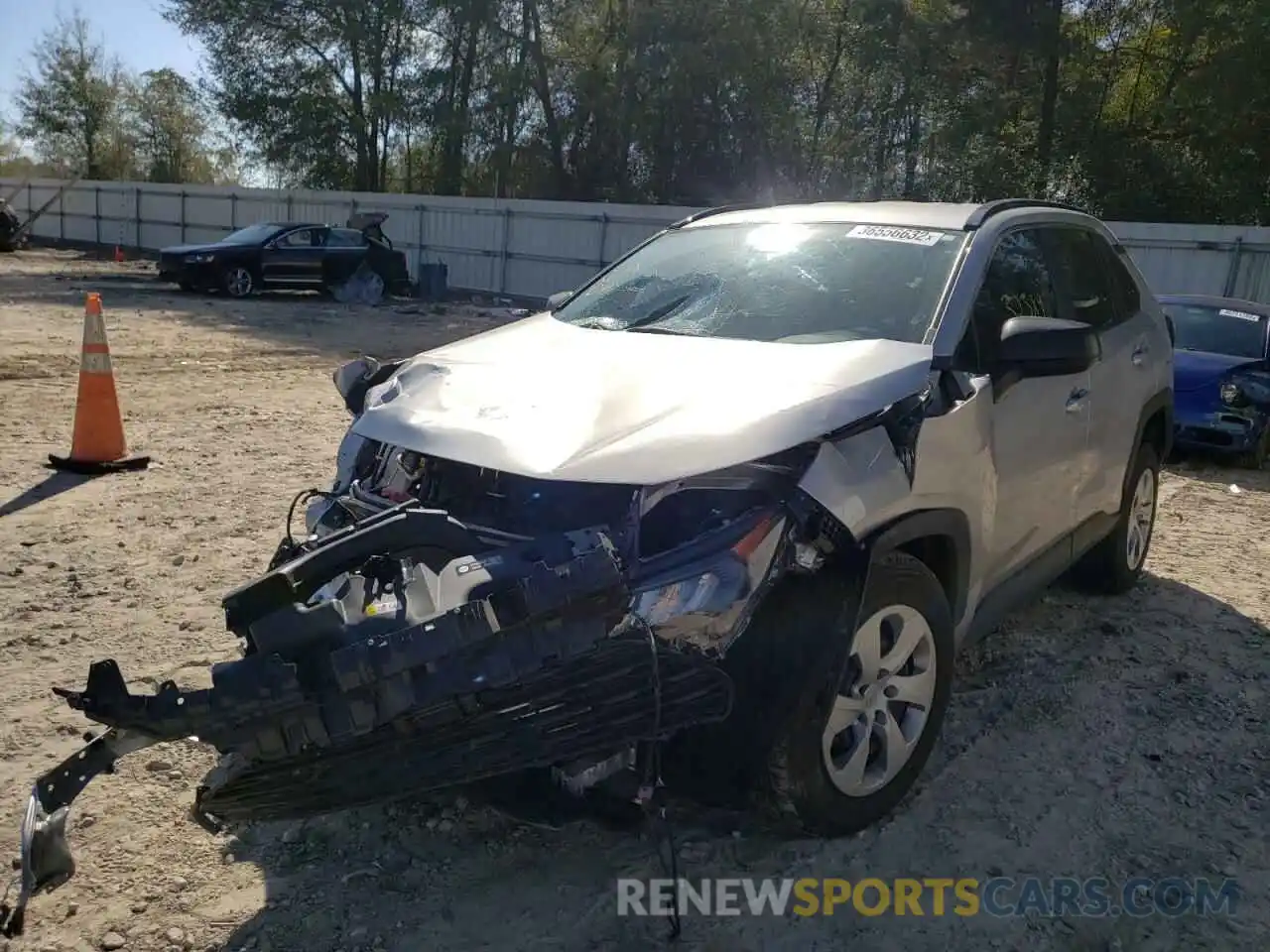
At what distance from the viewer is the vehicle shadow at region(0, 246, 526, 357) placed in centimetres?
1506

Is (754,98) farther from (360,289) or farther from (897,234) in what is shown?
(897,234)

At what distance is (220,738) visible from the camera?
2.19 meters

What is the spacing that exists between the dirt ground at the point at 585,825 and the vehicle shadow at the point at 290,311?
28.4 feet

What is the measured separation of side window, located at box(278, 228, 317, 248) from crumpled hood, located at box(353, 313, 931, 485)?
690 inches

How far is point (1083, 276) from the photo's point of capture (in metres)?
4.57

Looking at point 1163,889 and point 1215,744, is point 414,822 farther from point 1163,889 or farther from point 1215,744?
point 1215,744

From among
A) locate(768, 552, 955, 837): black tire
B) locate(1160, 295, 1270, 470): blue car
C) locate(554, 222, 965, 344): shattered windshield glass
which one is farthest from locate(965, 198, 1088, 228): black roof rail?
locate(1160, 295, 1270, 470): blue car

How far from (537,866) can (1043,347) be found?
2.18 metres

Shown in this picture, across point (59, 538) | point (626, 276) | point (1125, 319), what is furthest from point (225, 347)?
point (1125, 319)

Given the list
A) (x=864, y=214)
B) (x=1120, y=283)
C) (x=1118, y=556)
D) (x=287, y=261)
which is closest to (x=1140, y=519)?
(x=1118, y=556)

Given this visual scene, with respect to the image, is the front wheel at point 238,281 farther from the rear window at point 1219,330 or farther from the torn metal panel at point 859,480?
the torn metal panel at point 859,480

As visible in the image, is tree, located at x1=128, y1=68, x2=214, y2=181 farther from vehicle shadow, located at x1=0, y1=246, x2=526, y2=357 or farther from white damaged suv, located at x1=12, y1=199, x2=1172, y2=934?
white damaged suv, located at x1=12, y1=199, x2=1172, y2=934

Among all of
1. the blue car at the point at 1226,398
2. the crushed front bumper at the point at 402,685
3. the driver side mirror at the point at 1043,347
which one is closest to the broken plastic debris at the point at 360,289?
the blue car at the point at 1226,398

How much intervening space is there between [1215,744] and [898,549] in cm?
163
